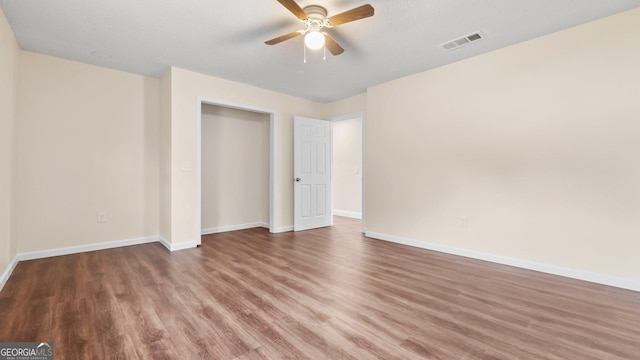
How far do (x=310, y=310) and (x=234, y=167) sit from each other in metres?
3.84

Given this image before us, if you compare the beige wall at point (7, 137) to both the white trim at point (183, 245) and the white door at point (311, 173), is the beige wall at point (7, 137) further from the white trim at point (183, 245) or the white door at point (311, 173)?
the white door at point (311, 173)

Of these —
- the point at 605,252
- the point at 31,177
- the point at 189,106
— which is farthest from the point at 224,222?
the point at 605,252

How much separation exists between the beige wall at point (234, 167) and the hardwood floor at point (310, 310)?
1816mm

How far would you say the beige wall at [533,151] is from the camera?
262 centimetres

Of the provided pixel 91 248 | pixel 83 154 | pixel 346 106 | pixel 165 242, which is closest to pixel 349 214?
pixel 346 106

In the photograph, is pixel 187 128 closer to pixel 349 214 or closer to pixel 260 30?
pixel 260 30

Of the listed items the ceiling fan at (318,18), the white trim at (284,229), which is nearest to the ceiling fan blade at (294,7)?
the ceiling fan at (318,18)

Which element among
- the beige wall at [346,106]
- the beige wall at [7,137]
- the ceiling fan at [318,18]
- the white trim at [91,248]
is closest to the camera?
the ceiling fan at [318,18]

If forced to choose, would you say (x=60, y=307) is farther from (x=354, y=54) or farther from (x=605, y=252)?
(x=605, y=252)

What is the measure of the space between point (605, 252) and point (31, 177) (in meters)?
6.40

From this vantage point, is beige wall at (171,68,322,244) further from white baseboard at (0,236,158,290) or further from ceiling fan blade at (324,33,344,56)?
ceiling fan blade at (324,33,344,56)

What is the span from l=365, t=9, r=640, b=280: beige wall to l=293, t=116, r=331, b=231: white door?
1693mm

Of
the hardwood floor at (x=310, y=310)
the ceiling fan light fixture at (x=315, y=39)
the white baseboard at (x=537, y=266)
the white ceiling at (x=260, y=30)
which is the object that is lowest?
the hardwood floor at (x=310, y=310)

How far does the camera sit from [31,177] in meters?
3.42
